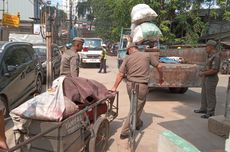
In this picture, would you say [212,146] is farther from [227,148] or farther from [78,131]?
[78,131]

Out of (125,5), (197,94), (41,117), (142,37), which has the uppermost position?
(125,5)

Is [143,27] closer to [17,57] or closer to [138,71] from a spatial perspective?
[138,71]

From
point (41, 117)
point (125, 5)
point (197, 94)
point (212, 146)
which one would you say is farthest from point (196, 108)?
point (125, 5)

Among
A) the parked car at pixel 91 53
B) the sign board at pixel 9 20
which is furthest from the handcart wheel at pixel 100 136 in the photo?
the sign board at pixel 9 20

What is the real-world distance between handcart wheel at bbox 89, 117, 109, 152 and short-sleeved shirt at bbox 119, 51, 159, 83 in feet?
3.52

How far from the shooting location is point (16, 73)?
833cm

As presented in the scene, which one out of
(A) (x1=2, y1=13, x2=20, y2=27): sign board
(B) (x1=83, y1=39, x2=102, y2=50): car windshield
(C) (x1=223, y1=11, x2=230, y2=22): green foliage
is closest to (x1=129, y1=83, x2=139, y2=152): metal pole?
(B) (x1=83, y1=39, x2=102, y2=50): car windshield

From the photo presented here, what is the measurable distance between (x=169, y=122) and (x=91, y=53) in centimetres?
1553

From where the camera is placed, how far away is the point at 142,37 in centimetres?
666

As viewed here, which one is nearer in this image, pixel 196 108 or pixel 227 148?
pixel 227 148

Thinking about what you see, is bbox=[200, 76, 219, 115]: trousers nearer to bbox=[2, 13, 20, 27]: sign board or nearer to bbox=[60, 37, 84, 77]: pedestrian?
bbox=[60, 37, 84, 77]: pedestrian

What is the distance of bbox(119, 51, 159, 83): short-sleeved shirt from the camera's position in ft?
20.6

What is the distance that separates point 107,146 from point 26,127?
1763 millimetres

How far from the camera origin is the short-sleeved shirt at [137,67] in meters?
6.27
